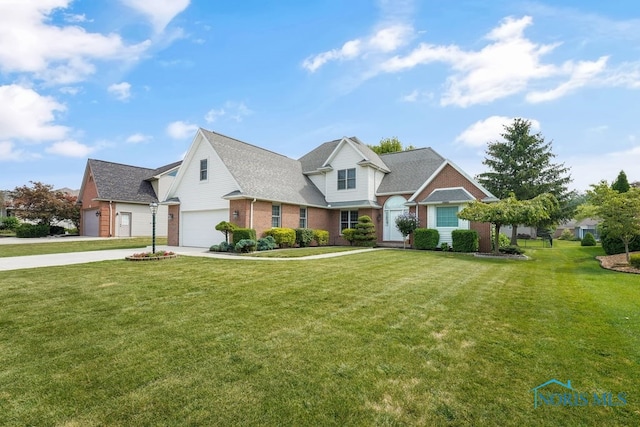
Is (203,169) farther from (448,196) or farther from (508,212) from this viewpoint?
(508,212)

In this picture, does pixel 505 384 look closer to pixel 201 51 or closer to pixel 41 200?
pixel 201 51

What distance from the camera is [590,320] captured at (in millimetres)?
5152

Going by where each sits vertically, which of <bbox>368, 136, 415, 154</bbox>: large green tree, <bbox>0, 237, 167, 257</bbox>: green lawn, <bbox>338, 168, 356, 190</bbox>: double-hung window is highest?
<bbox>368, 136, 415, 154</bbox>: large green tree

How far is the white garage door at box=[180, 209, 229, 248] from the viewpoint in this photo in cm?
1906

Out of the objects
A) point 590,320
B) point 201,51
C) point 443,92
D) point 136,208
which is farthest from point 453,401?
point 136,208

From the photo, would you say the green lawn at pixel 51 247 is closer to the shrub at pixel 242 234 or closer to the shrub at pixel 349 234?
the shrub at pixel 242 234

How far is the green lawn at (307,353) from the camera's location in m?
2.70

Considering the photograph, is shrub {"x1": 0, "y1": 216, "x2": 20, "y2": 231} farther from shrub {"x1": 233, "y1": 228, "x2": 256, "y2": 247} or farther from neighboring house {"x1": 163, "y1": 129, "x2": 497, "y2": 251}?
shrub {"x1": 233, "y1": 228, "x2": 256, "y2": 247}

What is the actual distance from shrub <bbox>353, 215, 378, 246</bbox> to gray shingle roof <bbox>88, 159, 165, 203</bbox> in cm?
2071

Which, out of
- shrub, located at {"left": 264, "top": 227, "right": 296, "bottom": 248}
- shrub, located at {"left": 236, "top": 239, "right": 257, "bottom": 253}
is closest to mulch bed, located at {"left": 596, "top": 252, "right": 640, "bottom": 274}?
shrub, located at {"left": 264, "top": 227, "right": 296, "bottom": 248}

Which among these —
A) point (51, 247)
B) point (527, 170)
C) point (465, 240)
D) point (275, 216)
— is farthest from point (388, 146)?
point (51, 247)

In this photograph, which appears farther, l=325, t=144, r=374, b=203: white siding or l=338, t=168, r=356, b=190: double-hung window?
l=338, t=168, r=356, b=190: double-hung window

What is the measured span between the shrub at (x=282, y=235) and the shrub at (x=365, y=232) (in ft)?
15.1

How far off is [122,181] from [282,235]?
805 inches
